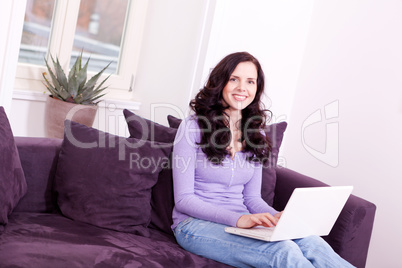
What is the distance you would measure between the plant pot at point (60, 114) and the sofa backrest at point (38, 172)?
0.80 metres

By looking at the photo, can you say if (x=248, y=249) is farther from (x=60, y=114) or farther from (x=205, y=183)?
(x=60, y=114)

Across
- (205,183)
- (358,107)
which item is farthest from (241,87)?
(358,107)

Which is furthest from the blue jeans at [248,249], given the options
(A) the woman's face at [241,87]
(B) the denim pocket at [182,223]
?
(A) the woman's face at [241,87]

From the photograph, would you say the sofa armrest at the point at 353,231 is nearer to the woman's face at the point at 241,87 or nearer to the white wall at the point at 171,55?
the woman's face at the point at 241,87

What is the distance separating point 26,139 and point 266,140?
1067mm

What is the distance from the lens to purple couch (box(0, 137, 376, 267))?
1.85 metres

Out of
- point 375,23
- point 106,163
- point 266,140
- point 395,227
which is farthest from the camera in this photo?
point 375,23

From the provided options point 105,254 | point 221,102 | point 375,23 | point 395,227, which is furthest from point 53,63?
point 395,227

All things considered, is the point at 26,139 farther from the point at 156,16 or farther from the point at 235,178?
the point at 156,16

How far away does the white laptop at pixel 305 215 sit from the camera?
190cm

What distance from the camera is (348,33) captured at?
3396 millimetres

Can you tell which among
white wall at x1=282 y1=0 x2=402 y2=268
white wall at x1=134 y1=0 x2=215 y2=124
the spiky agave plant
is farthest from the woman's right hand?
the spiky agave plant

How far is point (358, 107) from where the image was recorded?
324 cm

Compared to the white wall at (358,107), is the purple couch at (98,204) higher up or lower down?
lower down
